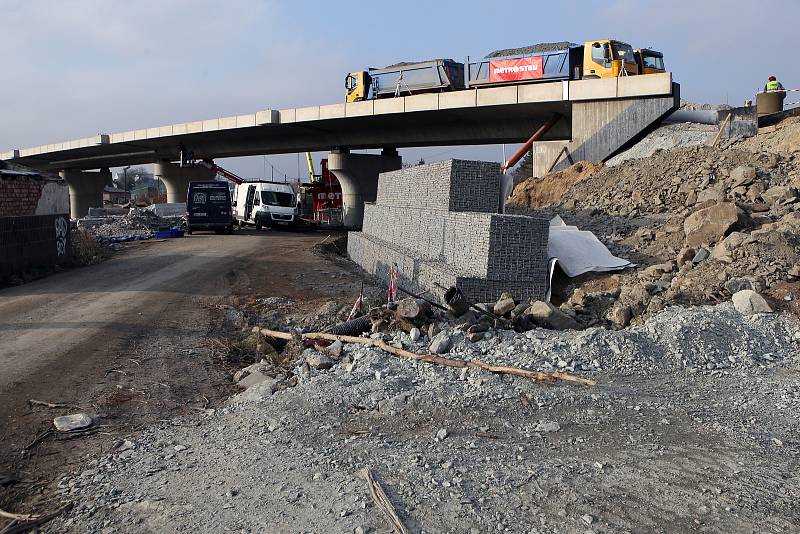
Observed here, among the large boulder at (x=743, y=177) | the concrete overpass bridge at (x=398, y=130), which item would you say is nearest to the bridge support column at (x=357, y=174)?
the concrete overpass bridge at (x=398, y=130)

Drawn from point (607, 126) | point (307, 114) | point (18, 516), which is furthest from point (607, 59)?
point (18, 516)

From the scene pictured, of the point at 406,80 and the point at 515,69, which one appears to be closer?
the point at 515,69

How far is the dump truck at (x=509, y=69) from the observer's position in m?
23.3

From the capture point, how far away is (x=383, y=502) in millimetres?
3787

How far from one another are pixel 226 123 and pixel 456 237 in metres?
27.7

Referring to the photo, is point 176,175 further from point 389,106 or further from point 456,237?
point 456,237

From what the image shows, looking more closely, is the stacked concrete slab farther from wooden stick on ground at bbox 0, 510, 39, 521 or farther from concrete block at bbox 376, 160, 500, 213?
wooden stick on ground at bbox 0, 510, 39, 521

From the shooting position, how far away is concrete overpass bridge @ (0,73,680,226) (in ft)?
69.4

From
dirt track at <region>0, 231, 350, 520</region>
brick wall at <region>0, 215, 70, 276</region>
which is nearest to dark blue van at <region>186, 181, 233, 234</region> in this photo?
brick wall at <region>0, 215, 70, 276</region>

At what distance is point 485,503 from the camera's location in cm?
379

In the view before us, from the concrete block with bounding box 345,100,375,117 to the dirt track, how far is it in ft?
47.9

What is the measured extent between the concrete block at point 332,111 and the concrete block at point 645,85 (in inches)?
530

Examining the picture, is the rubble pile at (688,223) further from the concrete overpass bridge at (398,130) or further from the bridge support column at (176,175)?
the bridge support column at (176,175)

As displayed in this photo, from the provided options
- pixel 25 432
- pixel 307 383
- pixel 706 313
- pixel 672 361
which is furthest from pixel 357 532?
pixel 706 313
